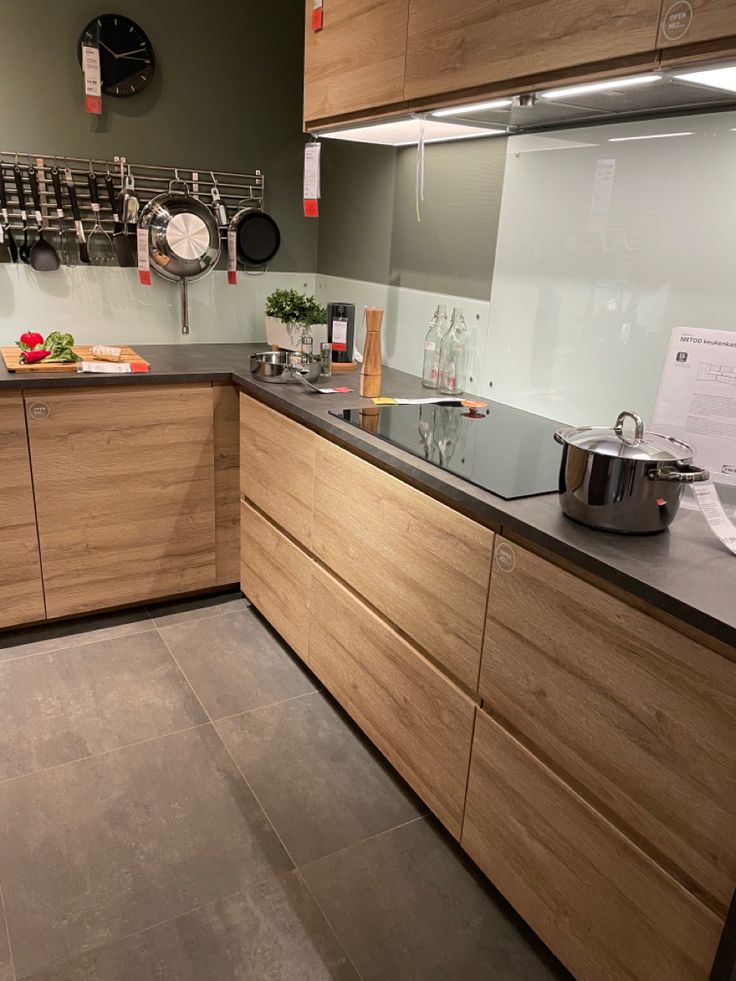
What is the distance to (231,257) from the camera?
287 cm

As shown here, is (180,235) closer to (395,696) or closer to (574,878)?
(395,696)

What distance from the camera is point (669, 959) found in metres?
1.13

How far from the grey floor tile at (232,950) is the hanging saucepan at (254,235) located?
7.54 feet

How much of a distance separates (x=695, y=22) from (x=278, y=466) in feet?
4.81

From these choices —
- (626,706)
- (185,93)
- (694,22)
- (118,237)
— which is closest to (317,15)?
(185,93)

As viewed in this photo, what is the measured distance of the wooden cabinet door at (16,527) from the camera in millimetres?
2176

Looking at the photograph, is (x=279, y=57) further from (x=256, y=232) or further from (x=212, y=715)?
(x=212, y=715)

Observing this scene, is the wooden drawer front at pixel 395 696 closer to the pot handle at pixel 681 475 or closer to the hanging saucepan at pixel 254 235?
the pot handle at pixel 681 475

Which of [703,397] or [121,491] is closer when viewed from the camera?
[703,397]

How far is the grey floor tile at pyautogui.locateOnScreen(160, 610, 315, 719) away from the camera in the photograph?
2.18 m

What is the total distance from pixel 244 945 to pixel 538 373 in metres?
1.54

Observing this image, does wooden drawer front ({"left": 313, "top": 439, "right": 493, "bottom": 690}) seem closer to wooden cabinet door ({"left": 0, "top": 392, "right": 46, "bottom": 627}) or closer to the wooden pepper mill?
the wooden pepper mill

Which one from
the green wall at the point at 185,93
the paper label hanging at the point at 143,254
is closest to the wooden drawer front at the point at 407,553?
the paper label hanging at the point at 143,254

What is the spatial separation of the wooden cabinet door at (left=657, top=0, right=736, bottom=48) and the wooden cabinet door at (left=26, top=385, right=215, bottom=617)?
1654 mm
